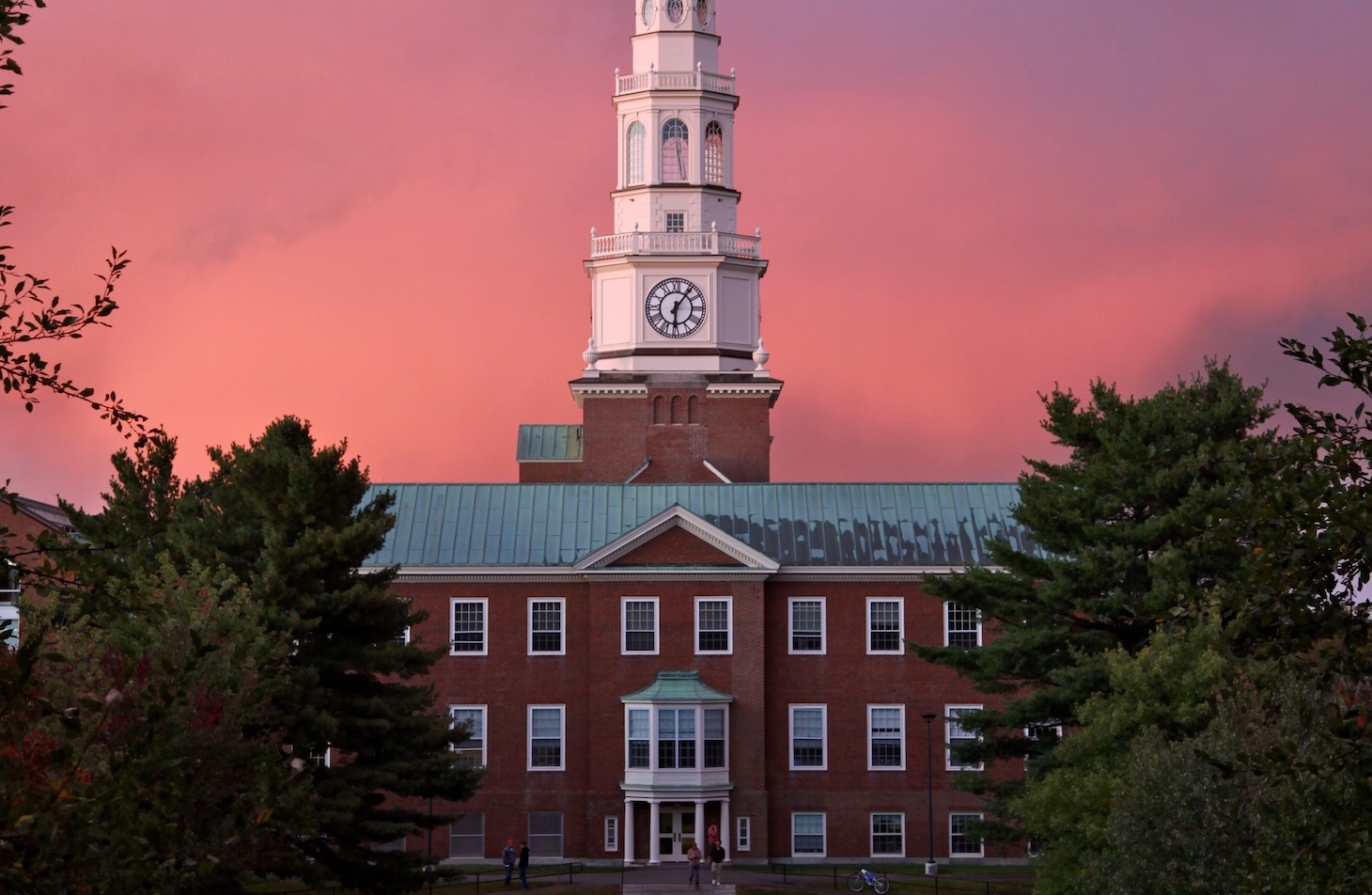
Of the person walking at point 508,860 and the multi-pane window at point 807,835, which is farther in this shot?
the multi-pane window at point 807,835

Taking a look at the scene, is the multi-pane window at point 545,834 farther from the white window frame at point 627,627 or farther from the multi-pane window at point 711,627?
the multi-pane window at point 711,627

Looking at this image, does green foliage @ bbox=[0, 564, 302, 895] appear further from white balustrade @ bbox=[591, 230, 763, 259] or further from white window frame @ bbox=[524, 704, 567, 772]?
white balustrade @ bbox=[591, 230, 763, 259]

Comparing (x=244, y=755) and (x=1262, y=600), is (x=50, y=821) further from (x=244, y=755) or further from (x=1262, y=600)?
(x=244, y=755)

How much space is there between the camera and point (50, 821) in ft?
36.7

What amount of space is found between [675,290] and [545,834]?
23008mm

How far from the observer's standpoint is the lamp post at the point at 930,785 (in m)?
60.6

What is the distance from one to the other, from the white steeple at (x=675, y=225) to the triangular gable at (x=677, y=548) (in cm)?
1347

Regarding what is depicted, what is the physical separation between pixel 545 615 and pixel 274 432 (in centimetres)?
2095

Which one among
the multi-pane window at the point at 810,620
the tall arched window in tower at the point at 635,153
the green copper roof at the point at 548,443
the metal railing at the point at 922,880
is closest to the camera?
the metal railing at the point at 922,880

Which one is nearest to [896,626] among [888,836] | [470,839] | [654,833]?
[888,836]

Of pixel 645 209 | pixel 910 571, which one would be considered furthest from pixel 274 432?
pixel 645 209

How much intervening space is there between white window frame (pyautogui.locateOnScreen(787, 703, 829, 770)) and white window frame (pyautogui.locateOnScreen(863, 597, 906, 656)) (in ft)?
8.14

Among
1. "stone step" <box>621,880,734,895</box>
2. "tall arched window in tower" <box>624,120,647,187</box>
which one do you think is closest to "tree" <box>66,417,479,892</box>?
"stone step" <box>621,880,734,895</box>

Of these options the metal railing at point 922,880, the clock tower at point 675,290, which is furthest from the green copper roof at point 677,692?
the clock tower at point 675,290
